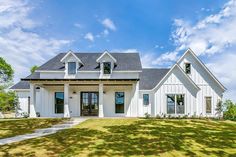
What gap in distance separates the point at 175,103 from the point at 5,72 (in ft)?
112

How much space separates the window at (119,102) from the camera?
28781 mm

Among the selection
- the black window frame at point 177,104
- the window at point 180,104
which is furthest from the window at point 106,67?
the window at point 180,104

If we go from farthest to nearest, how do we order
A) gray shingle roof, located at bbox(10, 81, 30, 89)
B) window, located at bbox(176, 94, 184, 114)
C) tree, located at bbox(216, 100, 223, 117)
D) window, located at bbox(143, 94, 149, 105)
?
gray shingle roof, located at bbox(10, 81, 30, 89) < window, located at bbox(143, 94, 149, 105) < tree, located at bbox(216, 100, 223, 117) < window, located at bbox(176, 94, 184, 114)

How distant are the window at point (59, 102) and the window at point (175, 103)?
36.5ft

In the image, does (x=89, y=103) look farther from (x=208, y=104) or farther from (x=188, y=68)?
(x=208, y=104)

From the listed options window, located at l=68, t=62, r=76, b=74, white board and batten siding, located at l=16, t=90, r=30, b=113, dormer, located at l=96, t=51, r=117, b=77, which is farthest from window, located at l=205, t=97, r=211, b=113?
white board and batten siding, located at l=16, t=90, r=30, b=113

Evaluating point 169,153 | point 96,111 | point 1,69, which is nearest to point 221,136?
point 169,153

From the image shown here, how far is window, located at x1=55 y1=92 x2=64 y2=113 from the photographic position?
29.2 meters

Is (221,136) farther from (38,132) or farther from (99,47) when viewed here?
(99,47)

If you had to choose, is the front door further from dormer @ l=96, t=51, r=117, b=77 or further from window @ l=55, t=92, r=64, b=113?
dormer @ l=96, t=51, r=117, b=77

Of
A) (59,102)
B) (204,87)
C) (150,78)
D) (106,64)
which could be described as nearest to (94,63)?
(106,64)

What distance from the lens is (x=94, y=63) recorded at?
30438mm

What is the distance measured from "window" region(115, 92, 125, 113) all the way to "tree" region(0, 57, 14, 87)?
28.9 meters

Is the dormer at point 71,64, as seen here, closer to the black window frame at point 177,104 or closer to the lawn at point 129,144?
the black window frame at point 177,104
